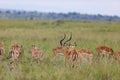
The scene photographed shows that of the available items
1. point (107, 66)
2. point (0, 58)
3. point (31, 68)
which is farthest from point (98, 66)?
point (0, 58)

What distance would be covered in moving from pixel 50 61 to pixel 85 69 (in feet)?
13.4

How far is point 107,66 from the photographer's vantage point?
9.40m

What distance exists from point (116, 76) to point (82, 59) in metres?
3.41

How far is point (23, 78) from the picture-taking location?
8648 millimetres

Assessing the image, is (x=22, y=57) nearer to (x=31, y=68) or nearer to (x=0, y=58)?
(x=0, y=58)

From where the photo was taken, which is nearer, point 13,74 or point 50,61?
point 13,74

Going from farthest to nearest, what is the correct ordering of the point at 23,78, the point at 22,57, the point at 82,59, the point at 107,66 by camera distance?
the point at 22,57
the point at 82,59
the point at 107,66
the point at 23,78

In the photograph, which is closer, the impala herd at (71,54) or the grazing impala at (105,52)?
the impala herd at (71,54)

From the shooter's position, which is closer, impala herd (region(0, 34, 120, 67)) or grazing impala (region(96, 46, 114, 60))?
impala herd (region(0, 34, 120, 67))

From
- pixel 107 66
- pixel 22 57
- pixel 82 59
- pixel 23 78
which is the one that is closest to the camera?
pixel 23 78

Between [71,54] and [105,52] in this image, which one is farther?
[105,52]

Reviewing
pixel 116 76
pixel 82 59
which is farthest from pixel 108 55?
pixel 116 76

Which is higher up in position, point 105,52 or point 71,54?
point 71,54

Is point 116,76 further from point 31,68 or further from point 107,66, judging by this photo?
point 31,68
